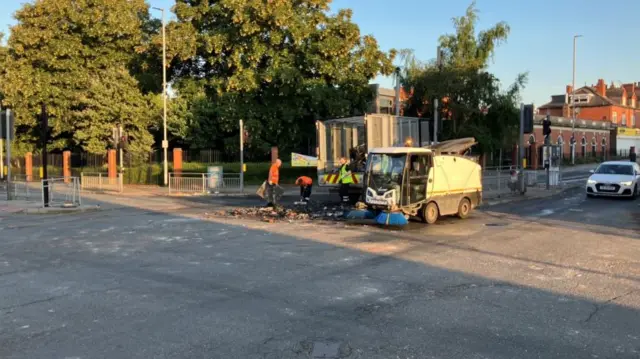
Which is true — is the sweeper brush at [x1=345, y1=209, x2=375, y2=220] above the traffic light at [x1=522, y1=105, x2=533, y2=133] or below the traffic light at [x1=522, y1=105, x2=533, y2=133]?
below

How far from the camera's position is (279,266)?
8492mm

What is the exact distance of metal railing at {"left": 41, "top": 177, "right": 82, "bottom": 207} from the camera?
18422 millimetres

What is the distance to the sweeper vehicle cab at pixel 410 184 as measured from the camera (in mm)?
12938

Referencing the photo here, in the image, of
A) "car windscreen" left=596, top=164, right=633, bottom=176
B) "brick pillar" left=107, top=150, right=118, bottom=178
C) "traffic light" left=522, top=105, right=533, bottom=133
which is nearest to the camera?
"car windscreen" left=596, top=164, right=633, bottom=176

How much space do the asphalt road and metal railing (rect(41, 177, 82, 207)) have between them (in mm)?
5886

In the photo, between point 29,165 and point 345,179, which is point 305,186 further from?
point 29,165

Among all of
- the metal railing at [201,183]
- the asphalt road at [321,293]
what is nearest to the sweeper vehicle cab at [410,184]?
the asphalt road at [321,293]

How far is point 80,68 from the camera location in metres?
36.5

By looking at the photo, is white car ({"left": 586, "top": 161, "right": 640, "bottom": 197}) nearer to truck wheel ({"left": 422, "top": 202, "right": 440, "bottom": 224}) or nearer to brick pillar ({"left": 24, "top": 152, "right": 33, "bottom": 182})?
truck wheel ({"left": 422, "top": 202, "right": 440, "bottom": 224})

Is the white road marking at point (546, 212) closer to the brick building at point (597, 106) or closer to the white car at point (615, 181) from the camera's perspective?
the white car at point (615, 181)

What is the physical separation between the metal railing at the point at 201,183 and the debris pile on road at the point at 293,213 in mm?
9439

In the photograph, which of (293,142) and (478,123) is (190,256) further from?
(478,123)

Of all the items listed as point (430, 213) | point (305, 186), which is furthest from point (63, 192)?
point (430, 213)

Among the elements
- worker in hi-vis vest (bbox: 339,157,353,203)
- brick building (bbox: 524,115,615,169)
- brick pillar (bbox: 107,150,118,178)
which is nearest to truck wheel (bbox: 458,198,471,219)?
worker in hi-vis vest (bbox: 339,157,353,203)
